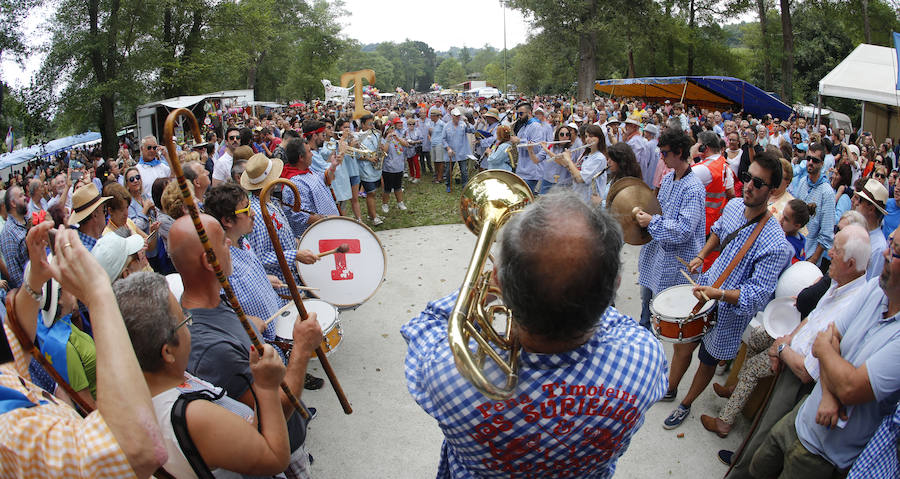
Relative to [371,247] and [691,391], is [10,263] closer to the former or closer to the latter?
[371,247]

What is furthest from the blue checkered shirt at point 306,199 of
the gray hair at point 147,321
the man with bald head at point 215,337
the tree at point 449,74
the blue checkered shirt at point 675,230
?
the tree at point 449,74

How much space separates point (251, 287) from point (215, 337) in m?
1.00

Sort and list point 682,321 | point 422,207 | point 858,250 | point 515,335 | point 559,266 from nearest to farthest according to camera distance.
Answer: point 559,266 < point 515,335 < point 858,250 < point 682,321 < point 422,207

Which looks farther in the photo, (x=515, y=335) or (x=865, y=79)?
(x=865, y=79)

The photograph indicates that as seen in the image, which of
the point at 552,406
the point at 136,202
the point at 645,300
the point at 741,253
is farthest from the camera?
the point at 136,202

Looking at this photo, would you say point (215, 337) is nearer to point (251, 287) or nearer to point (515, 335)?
point (251, 287)

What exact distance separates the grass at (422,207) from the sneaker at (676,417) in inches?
253

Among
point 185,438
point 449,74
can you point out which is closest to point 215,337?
point 185,438

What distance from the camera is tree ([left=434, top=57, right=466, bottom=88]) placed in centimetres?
13638

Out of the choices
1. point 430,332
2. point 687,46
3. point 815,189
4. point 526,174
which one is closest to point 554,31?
point 687,46

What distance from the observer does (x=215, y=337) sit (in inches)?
98.3

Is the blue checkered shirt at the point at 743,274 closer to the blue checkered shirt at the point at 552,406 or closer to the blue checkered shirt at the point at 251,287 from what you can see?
the blue checkered shirt at the point at 552,406

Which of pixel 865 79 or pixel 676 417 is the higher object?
pixel 865 79

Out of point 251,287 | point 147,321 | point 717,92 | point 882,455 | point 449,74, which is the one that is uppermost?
point 449,74
